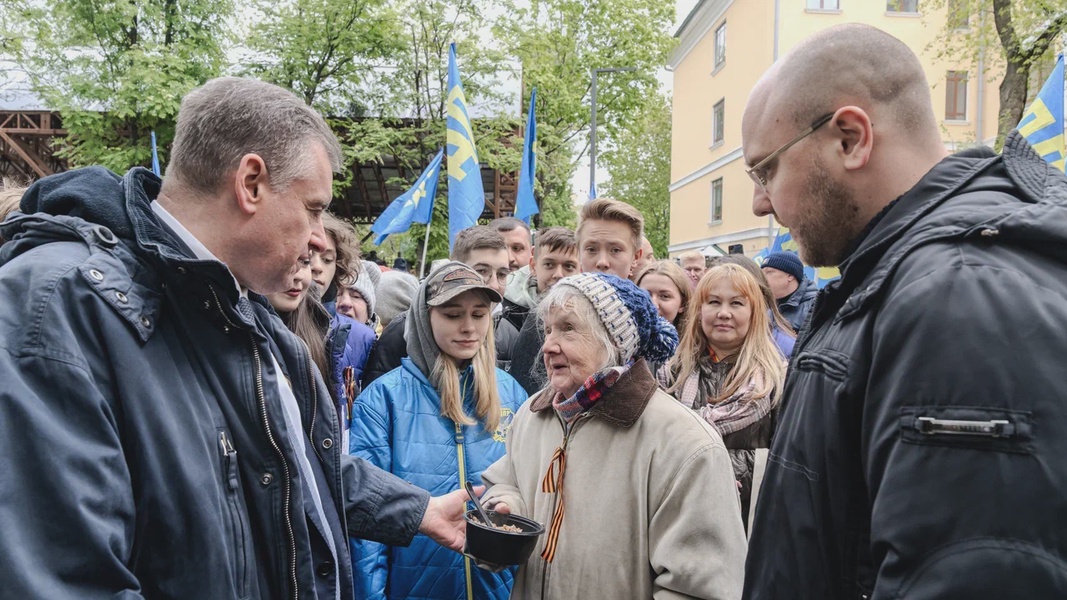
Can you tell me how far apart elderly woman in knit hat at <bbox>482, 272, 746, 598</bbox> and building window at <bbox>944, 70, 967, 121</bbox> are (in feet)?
77.1

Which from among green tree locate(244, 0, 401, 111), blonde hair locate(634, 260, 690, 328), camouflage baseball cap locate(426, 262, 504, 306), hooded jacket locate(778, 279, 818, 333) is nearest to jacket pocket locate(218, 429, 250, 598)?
camouflage baseball cap locate(426, 262, 504, 306)

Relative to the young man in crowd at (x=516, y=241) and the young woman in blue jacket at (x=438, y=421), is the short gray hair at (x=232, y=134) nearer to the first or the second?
the young woman in blue jacket at (x=438, y=421)

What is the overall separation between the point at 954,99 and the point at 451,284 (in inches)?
928

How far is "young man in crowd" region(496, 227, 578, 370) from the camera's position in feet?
16.2

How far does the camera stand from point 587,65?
21203 mm

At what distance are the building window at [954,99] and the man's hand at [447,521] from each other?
79.0ft

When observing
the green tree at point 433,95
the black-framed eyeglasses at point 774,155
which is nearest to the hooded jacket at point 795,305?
the black-framed eyeglasses at point 774,155

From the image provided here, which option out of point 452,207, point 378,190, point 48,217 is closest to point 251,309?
point 48,217

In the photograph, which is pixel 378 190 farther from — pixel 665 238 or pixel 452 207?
pixel 665 238

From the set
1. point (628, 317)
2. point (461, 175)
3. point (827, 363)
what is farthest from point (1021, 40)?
point (827, 363)

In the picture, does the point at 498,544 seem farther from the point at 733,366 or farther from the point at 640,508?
the point at 733,366

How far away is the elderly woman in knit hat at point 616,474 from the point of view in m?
2.32

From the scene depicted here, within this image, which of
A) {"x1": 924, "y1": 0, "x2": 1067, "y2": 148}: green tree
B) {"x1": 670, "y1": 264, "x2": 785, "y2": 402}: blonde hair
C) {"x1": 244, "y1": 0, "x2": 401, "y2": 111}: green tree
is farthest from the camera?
{"x1": 244, "y1": 0, "x2": 401, "y2": 111}: green tree

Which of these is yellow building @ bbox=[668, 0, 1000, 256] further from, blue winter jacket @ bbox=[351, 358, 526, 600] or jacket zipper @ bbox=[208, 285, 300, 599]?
jacket zipper @ bbox=[208, 285, 300, 599]
